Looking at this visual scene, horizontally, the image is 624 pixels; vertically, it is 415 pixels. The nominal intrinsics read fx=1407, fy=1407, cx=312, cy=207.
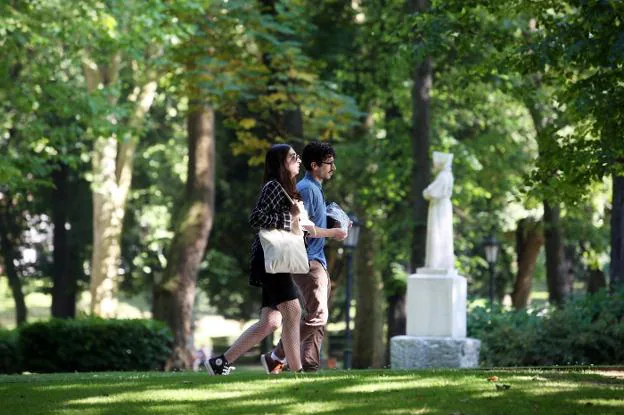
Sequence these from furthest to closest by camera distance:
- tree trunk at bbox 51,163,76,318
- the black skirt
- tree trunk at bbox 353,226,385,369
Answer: tree trunk at bbox 51,163,76,318 → tree trunk at bbox 353,226,385,369 → the black skirt

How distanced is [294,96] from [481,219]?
13221mm

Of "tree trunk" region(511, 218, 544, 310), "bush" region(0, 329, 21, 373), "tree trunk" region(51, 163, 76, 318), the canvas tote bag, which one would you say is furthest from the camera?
"tree trunk" region(51, 163, 76, 318)

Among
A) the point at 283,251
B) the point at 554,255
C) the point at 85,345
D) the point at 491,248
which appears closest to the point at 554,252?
the point at 554,255

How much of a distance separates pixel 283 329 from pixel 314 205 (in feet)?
3.71

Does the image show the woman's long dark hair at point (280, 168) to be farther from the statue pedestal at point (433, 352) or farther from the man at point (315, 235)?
the statue pedestal at point (433, 352)

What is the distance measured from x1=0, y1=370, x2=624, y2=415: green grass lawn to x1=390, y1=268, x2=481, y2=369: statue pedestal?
8.88m

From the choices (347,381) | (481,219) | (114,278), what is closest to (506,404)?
(347,381)

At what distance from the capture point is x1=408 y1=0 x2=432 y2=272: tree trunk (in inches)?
1184

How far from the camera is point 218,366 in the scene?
494 inches

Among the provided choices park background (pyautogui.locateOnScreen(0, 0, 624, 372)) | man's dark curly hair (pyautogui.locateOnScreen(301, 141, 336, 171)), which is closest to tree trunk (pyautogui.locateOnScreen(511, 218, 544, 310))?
park background (pyautogui.locateOnScreen(0, 0, 624, 372))

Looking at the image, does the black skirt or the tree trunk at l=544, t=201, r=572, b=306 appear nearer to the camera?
the black skirt

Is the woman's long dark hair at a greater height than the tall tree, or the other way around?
the tall tree

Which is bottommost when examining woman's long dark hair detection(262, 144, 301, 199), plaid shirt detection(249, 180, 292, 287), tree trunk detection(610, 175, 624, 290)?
plaid shirt detection(249, 180, 292, 287)

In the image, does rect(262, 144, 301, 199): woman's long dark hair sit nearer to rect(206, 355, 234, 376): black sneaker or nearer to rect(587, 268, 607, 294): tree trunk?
rect(206, 355, 234, 376): black sneaker
